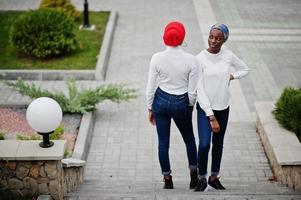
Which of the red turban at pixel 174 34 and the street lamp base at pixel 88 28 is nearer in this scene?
the red turban at pixel 174 34

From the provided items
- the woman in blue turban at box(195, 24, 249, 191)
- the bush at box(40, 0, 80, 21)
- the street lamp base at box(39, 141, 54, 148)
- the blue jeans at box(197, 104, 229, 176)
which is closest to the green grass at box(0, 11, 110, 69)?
the bush at box(40, 0, 80, 21)

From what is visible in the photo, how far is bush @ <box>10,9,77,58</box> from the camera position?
470 inches

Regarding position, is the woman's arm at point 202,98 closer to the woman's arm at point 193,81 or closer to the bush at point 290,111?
the woman's arm at point 193,81

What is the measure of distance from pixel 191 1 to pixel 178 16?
5.30ft

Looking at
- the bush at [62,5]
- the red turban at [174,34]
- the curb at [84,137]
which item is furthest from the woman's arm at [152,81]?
the bush at [62,5]

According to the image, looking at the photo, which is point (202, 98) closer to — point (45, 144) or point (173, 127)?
point (45, 144)

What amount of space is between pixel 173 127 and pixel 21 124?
245 cm

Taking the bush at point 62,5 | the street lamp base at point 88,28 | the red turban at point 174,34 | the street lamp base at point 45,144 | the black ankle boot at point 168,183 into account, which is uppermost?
the bush at point 62,5

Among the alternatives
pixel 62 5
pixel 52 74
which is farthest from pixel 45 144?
pixel 62 5

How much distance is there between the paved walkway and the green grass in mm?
468

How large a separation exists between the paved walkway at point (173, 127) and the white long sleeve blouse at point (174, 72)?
3.67 feet

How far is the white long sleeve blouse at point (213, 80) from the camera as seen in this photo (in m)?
5.96

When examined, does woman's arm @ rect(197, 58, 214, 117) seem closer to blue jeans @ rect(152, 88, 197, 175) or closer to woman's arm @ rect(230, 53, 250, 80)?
blue jeans @ rect(152, 88, 197, 175)

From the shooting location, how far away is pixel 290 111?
784cm
